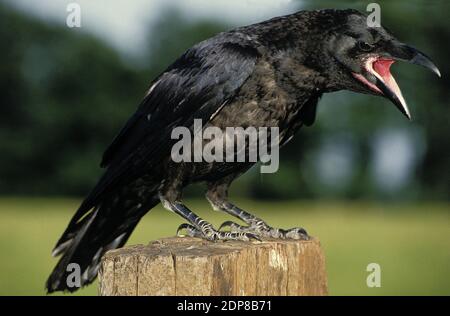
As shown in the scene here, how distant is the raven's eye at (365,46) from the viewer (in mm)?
5188

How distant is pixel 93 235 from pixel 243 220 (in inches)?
48.0

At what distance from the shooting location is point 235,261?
3.99 m

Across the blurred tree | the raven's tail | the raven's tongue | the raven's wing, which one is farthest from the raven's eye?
the blurred tree

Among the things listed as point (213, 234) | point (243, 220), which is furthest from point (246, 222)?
point (213, 234)

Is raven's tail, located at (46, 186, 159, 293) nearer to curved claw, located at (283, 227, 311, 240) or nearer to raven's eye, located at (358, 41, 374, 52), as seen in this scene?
curved claw, located at (283, 227, 311, 240)

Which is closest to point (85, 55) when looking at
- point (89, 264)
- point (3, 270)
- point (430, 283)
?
point (3, 270)

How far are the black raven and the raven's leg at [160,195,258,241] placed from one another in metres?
0.01

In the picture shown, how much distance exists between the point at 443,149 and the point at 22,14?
3097 cm

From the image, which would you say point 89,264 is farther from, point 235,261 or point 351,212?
point 351,212

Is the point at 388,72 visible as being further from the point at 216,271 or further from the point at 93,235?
the point at 93,235

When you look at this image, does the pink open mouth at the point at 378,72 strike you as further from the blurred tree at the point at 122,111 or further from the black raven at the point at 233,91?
the blurred tree at the point at 122,111

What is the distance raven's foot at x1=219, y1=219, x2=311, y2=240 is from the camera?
479cm

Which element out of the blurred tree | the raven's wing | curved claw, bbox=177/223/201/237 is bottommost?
curved claw, bbox=177/223/201/237

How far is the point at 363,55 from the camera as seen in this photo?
17.2 feet
